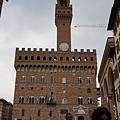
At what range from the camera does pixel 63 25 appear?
4647cm

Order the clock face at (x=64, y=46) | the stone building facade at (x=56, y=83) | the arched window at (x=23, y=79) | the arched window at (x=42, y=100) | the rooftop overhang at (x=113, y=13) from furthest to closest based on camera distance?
the clock face at (x=64, y=46) → the arched window at (x=23, y=79) → the arched window at (x=42, y=100) → the stone building facade at (x=56, y=83) → the rooftop overhang at (x=113, y=13)

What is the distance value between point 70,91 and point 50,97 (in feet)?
13.3

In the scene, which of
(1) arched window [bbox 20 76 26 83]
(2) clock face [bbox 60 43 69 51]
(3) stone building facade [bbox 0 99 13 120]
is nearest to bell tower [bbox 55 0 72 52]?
(2) clock face [bbox 60 43 69 51]

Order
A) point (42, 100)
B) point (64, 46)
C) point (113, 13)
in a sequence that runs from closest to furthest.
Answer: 1. point (113, 13)
2. point (42, 100)
3. point (64, 46)

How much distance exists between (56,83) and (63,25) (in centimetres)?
1292

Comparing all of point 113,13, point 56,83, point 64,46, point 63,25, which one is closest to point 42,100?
point 56,83

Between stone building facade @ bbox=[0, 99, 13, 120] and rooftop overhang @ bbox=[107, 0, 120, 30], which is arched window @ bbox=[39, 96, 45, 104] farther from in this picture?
stone building facade @ bbox=[0, 99, 13, 120]

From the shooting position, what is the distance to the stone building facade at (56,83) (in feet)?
132

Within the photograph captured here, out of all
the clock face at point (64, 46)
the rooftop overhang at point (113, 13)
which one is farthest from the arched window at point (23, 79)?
the rooftop overhang at point (113, 13)

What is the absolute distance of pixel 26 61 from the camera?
43.0m

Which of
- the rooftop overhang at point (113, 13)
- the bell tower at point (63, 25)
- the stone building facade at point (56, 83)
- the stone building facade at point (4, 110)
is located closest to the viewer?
the rooftop overhang at point (113, 13)

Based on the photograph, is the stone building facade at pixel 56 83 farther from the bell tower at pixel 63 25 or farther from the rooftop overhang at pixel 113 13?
the rooftop overhang at pixel 113 13

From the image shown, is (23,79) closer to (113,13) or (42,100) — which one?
(42,100)

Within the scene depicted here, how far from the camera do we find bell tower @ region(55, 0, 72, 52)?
4466 cm
